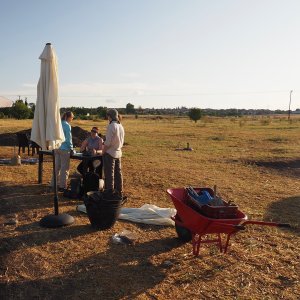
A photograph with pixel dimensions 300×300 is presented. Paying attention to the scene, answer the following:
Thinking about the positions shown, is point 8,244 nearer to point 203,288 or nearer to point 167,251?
point 167,251

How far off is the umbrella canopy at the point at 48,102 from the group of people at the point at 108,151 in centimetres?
93

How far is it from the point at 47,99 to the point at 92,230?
2.27 meters

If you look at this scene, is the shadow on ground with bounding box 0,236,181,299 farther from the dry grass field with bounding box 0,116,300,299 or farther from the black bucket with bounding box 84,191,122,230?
the black bucket with bounding box 84,191,122,230

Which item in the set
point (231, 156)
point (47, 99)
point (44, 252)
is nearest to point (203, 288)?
point (44, 252)

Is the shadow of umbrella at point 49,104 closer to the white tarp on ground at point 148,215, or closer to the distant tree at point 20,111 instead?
the white tarp on ground at point 148,215

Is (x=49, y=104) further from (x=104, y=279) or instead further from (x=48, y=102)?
(x=104, y=279)

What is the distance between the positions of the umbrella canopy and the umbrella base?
119 cm

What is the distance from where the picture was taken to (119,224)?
20.5 ft

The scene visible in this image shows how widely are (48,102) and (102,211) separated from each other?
2.02 m

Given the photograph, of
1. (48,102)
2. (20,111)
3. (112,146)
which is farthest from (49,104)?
(20,111)

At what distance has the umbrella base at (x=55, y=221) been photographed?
19.3 feet

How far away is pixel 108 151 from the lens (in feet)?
22.9

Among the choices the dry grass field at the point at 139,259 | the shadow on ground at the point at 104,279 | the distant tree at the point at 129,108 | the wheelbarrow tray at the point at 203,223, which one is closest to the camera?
the shadow on ground at the point at 104,279

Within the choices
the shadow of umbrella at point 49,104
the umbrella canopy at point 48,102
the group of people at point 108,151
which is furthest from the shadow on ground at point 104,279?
the umbrella canopy at point 48,102
